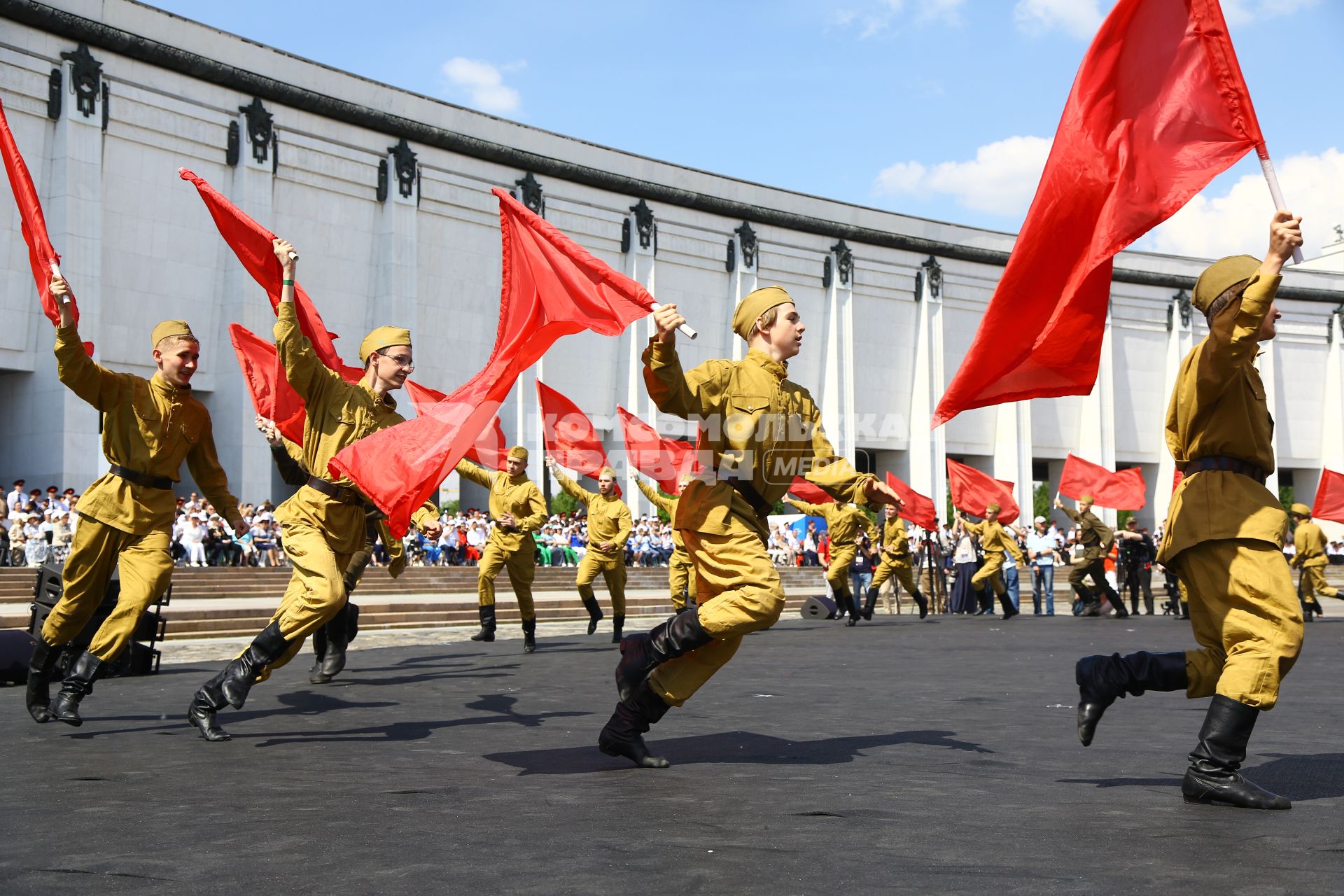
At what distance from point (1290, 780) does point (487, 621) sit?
10465 mm

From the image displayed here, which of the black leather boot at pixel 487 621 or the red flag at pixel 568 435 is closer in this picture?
the black leather boot at pixel 487 621

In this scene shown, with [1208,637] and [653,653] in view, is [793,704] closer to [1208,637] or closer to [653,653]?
[653,653]

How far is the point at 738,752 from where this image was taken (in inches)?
226

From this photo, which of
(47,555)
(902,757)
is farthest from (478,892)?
(47,555)

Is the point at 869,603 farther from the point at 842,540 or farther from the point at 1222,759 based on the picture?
the point at 1222,759

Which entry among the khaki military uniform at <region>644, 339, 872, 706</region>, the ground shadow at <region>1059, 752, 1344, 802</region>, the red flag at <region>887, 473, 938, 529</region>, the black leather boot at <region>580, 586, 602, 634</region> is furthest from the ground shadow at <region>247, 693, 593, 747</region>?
the red flag at <region>887, 473, 938, 529</region>

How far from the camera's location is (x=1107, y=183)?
5520 millimetres

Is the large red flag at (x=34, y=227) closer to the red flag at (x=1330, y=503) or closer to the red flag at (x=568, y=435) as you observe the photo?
the red flag at (x=568, y=435)

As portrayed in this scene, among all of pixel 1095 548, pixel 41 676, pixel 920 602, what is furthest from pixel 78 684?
pixel 1095 548

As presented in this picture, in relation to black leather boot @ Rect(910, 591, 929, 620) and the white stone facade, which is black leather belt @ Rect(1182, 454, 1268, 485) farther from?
the white stone facade

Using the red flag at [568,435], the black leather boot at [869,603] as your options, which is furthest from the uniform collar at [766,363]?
the black leather boot at [869,603]

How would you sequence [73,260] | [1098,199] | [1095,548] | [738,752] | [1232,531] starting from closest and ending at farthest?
[1232,531] → [1098,199] → [738,752] → [1095,548] → [73,260]

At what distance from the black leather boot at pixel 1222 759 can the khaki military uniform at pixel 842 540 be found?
1464 centimetres

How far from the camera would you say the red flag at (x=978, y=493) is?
2145cm
